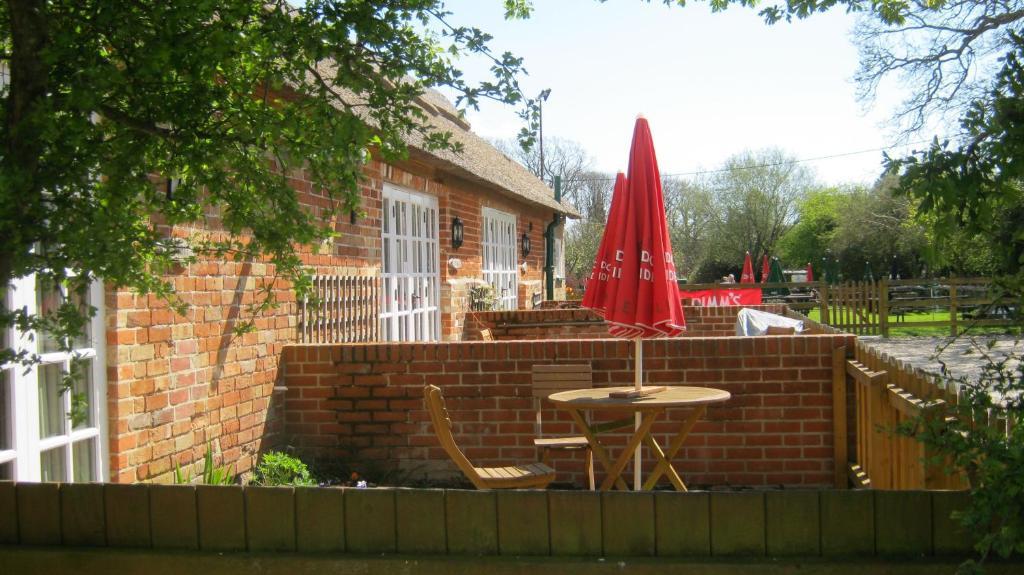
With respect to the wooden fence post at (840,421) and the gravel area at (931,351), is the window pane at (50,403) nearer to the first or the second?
the wooden fence post at (840,421)

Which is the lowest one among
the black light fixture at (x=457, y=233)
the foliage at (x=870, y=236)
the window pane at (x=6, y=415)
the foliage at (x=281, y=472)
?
the foliage at (x=281, y=472)

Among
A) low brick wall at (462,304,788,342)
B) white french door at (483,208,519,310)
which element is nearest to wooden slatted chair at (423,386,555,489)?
low brick wall at (462,304,788,342)

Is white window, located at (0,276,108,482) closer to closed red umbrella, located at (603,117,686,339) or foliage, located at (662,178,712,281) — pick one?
closed red umbrella, located at (603,117,686,339)

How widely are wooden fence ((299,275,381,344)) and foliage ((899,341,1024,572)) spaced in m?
5.31

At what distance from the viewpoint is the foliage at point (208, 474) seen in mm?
5668

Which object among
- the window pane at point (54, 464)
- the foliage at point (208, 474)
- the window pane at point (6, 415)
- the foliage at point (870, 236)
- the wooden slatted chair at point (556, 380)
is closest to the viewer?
the window pane at point (6, 415)

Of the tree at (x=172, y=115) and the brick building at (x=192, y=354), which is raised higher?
the tree at (x=172, y=115)

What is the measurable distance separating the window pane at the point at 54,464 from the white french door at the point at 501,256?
10.1 metres

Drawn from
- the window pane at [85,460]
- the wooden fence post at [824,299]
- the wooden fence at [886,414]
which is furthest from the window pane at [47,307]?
the wooden fence post at [824,299]

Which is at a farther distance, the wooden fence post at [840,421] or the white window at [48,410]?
the wooden fence post at [840,421]

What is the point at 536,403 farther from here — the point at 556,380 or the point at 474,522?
the point at 474,522

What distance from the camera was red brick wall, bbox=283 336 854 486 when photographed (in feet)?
22.1

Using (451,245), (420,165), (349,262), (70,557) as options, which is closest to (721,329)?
(451,245)

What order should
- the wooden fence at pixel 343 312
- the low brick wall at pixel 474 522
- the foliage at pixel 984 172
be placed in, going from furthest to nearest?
the wooden fence at pixel 343 312 → the low brick wall at pixel 474 522 → the foliage at pixel 984 172
